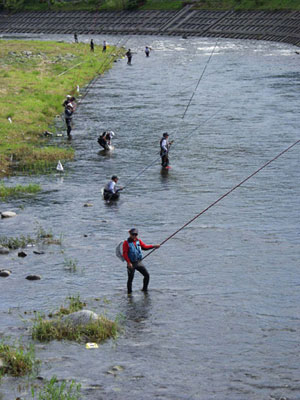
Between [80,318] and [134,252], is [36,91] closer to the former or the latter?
[134,252]

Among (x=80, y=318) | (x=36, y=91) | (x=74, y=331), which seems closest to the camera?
(x=74, y=331)

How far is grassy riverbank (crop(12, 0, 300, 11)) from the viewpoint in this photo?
93938 millimetres

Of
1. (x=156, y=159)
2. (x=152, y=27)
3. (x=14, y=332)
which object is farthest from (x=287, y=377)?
(x=152, y=27)

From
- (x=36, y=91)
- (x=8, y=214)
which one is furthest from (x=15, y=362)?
(x=36, y=91)

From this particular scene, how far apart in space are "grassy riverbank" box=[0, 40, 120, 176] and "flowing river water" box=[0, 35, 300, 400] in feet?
5.56

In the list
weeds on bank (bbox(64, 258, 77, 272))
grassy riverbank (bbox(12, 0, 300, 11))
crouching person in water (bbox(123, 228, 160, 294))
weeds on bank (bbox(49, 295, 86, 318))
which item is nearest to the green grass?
weeds on bank (bbox(64, 258, 77, 272))

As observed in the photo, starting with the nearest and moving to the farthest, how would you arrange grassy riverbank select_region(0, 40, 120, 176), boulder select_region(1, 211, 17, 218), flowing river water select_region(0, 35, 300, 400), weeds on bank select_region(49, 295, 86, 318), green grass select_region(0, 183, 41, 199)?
flowing river water select_region(0, 35, 300, 400)
weeds on bank select_region(49, 295, 86, 318)
boulder select_region(1, 211, 17, 218)
green grass select_region(0, 183, 41, 199)
grassy riverbank select_region(0, 40, 120, 176)

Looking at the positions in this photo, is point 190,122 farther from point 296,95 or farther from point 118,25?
point 118,25

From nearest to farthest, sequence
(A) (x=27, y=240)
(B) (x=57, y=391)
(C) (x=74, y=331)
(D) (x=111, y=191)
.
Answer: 1. (B) (x=57, y=391)
2. (C) (x=74, y=331)
3. (A) (x=27, y=240)
4. (D) (x=111, y=191)

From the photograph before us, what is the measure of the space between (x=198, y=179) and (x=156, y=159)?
3814 millimetres

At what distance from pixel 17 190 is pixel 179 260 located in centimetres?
909

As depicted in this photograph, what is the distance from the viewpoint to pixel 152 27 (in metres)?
103

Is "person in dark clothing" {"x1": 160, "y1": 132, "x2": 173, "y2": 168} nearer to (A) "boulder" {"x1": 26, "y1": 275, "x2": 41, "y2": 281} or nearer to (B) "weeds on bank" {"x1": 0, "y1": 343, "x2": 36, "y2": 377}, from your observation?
(A) "boulder" {"x1": 26, "y1": 275, "x2": 41, "y2": 281}

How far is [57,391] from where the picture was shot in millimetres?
12609
